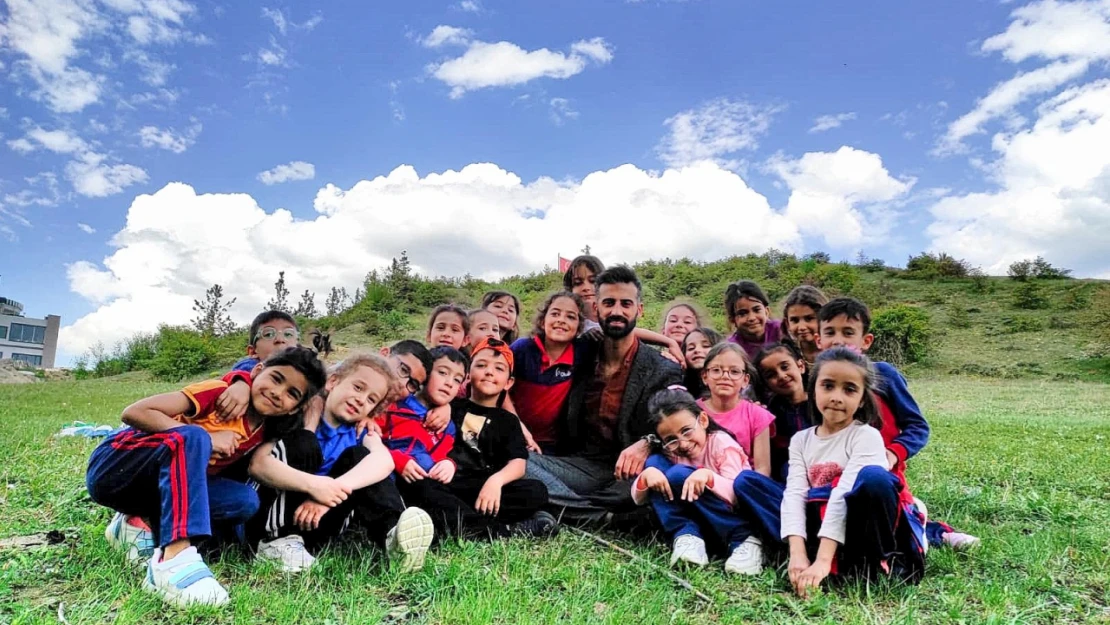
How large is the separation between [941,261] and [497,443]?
33.7 metres

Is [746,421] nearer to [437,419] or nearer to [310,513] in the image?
[437,419]

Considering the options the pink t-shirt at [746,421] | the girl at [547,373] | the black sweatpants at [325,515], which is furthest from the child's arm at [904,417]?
the black sweatpants at [325,515]

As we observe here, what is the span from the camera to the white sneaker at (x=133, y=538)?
9.19ft

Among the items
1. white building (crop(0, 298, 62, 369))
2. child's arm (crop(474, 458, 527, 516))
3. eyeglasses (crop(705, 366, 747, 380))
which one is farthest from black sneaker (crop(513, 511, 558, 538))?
white building (crop(0, 298, 62, 369))

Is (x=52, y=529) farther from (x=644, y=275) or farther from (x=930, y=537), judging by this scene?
(x=644, y=275)

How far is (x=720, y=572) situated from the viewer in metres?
2.92

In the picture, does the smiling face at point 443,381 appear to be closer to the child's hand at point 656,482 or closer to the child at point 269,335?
the child at point 269,335

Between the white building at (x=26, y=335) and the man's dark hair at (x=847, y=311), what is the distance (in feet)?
165

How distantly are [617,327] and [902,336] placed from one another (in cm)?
2068

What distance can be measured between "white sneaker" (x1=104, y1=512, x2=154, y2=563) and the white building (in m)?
48.6

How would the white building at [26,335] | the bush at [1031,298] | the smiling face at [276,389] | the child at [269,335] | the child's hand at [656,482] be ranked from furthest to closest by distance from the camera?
1. the white building at [26,335]
2. the bush at [1031,298]
3. the child at [269,335]
4. the child's hand at [656,482]
5. the smiling face at [276,389]

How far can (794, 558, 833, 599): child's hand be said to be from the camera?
2633 millimetres

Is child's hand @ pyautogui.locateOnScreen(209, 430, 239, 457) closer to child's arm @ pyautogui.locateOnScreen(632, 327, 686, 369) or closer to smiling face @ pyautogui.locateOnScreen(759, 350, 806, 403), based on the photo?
child's arm @ pyautogui.locateOnScreen(632, 327, 686, 369)

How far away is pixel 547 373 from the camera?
3947 millimetres
